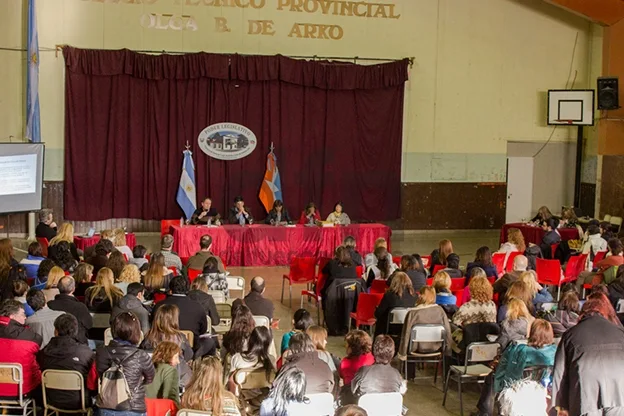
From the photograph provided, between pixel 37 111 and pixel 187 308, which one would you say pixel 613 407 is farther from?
pixel 37 111

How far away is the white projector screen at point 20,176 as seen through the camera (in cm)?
1360

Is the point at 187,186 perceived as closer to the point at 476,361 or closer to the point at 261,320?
the point at 261,320

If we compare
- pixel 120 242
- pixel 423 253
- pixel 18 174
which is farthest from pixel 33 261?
pixel 423 253

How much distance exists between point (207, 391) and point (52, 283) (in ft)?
10.8

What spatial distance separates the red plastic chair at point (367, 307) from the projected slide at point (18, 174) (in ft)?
23.2

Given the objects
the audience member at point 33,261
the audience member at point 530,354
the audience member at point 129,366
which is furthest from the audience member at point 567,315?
the audience member at point 33,261

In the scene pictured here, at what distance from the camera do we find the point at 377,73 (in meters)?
16.7


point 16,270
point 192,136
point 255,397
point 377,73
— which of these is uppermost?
point 377,73

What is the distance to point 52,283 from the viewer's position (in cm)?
Result: 800

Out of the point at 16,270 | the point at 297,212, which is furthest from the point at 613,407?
the point at 297,212

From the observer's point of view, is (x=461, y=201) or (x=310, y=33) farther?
(x=461, y=201)

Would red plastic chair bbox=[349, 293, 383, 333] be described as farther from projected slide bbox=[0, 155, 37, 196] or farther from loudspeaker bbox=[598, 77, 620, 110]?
loudspeaker bbox=[598, 77, 620, 110]

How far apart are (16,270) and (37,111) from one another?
6870mm

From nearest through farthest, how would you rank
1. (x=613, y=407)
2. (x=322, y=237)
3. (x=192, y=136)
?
(x=613, y=407) → (x=322, y=237) → (x=192, y=136)
